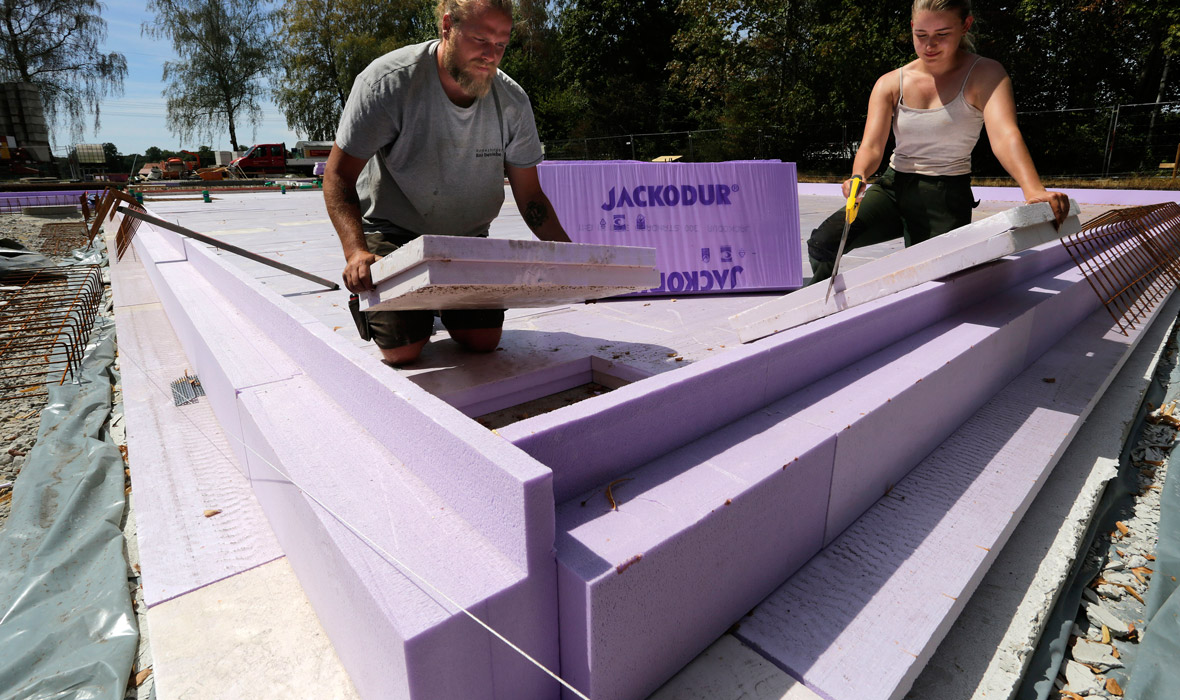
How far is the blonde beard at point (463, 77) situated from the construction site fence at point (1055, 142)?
9462 mm

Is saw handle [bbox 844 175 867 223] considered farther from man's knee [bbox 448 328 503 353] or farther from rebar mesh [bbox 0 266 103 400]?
rebar mesh [bbox 0 266 103 400]

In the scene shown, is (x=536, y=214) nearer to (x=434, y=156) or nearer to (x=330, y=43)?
(x=434, y=156)

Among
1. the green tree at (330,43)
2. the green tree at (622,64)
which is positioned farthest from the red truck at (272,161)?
the green tree at (622,64)

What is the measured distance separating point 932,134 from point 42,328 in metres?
6.34

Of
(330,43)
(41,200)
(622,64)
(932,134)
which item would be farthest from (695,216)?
(330,43)

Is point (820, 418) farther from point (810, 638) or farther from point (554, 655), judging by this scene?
point (554, 655)

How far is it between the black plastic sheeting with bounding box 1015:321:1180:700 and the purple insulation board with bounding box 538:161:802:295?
2543 millimetres

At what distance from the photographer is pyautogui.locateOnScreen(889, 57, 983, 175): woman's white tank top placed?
326 centimetres

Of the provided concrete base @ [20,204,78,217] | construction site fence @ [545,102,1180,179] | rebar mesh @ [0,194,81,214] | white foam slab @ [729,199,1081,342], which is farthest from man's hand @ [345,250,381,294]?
rebar mesh @ [0,194,81,214]

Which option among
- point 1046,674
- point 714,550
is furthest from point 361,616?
point 1046,674

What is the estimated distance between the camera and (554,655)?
130cm

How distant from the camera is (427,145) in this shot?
9.01 ft

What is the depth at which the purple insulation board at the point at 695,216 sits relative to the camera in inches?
179

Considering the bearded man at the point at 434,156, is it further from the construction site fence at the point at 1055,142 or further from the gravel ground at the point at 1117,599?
Result: the construction site fence at the point at 1055,142
